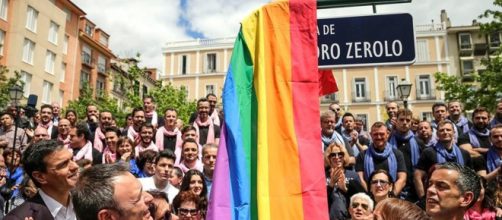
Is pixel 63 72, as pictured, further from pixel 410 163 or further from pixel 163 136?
pixel 410 163

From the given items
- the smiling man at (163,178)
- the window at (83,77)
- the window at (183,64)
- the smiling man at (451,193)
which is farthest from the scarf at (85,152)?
the window at (183,64)

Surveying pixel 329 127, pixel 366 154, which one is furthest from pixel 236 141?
pixel 329 127

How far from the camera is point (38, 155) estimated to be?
3605mm

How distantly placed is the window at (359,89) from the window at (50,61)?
89.9ft

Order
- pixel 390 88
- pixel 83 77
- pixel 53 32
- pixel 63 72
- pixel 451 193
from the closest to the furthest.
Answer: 1. pixel 451 193
2. pixel 53 32
3. pixel 63 72
4. pixel 83 77
5. pixel 390 88

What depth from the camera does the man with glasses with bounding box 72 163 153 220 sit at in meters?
2.35

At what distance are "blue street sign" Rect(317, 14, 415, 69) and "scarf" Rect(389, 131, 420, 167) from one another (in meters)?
3.75

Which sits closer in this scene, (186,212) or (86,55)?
(186,212)

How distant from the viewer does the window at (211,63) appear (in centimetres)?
5125

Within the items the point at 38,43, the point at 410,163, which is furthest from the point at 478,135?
the point at 38,43

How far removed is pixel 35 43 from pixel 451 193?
36048 millimetres

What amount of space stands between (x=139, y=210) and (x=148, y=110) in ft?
24.5

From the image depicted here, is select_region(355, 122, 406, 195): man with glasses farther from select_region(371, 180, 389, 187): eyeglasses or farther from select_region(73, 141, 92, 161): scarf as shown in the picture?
select_region(73, 141, 92, 161): scarf

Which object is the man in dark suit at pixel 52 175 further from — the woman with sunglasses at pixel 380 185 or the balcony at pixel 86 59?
the balcony at pixel 86 59
